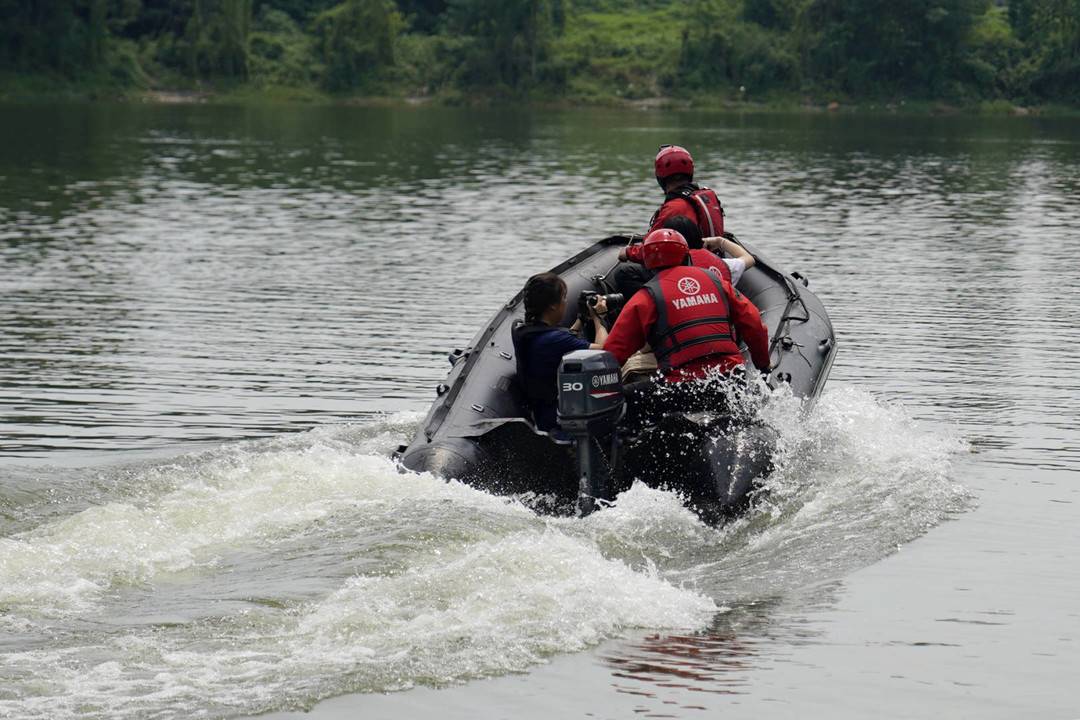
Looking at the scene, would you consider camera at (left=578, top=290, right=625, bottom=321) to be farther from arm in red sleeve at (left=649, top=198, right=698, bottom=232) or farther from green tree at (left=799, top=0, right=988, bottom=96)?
green tree at (left=799, top=0, right=988, bottom=96)

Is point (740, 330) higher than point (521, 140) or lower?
higher

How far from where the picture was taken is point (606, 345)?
8938mm

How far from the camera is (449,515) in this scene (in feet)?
26.1

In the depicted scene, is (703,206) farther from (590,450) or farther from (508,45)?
(508,45)

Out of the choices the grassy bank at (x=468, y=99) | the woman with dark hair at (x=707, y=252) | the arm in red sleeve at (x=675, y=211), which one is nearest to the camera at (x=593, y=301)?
the woman with dark hair at (x=707, y=252)

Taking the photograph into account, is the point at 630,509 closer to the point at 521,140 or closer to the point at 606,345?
the point at 606,345

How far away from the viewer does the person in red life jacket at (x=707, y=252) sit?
9.97 metres

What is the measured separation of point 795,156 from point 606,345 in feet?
101

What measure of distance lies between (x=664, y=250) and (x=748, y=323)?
0.65 meters

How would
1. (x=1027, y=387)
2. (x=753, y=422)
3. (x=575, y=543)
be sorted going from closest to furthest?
(x=575, y=543)
(x=753, y=422)
(x=1027, y=387)

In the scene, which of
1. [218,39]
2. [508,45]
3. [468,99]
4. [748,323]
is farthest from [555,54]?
[748,323]

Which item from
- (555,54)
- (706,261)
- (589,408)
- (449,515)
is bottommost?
(555,54)

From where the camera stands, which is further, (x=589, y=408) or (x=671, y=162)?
(x=671, y=162)

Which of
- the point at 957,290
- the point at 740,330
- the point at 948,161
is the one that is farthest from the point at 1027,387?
the point at 948,161
